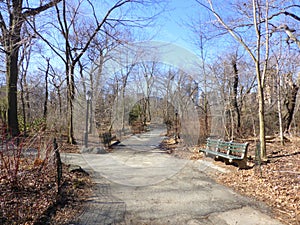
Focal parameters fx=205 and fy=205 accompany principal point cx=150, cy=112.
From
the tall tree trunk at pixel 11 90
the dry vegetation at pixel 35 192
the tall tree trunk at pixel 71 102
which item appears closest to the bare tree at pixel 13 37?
the tall tree trunk at pixel 11 90

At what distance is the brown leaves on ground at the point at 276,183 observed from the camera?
2.84 metres

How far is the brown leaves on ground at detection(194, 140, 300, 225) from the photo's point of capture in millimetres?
2844

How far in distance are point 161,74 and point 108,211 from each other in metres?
6.01

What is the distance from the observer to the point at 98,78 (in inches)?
364

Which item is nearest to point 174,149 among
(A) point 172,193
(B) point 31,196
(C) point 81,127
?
(C) point 81,127

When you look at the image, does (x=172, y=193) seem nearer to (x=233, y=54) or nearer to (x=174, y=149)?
(x=174, y=149)

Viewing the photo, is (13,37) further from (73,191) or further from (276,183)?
(276,183)

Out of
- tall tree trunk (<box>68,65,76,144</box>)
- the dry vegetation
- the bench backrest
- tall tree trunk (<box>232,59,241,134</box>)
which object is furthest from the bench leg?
tall tree trunk (<box>68,65,76,144</box>)

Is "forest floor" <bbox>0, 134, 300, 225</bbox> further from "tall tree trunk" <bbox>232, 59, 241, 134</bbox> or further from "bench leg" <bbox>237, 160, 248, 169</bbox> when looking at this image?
"tall tree trunk" <bbox>232, 59, 241, 134</bbox>

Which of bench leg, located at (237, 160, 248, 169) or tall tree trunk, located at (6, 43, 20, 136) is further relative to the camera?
tall tree trunk, located at (6, 43, 20, 136)

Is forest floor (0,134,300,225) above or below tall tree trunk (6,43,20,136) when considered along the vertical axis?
below

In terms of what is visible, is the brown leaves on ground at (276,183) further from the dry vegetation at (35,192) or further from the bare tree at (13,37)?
the bare tree at (13,37)

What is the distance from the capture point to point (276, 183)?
3674 mm

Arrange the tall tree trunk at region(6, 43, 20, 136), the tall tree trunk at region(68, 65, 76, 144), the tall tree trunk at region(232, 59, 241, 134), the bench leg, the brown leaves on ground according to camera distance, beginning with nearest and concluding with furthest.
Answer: the brown leaves on ground
the bench leg
the tall tree trunk at region(6, 43, 20, 136)
the tall tree trunk at region(68, 65, 76, 144)
the tall tree trunk at region(232, 59, 241, 134)
